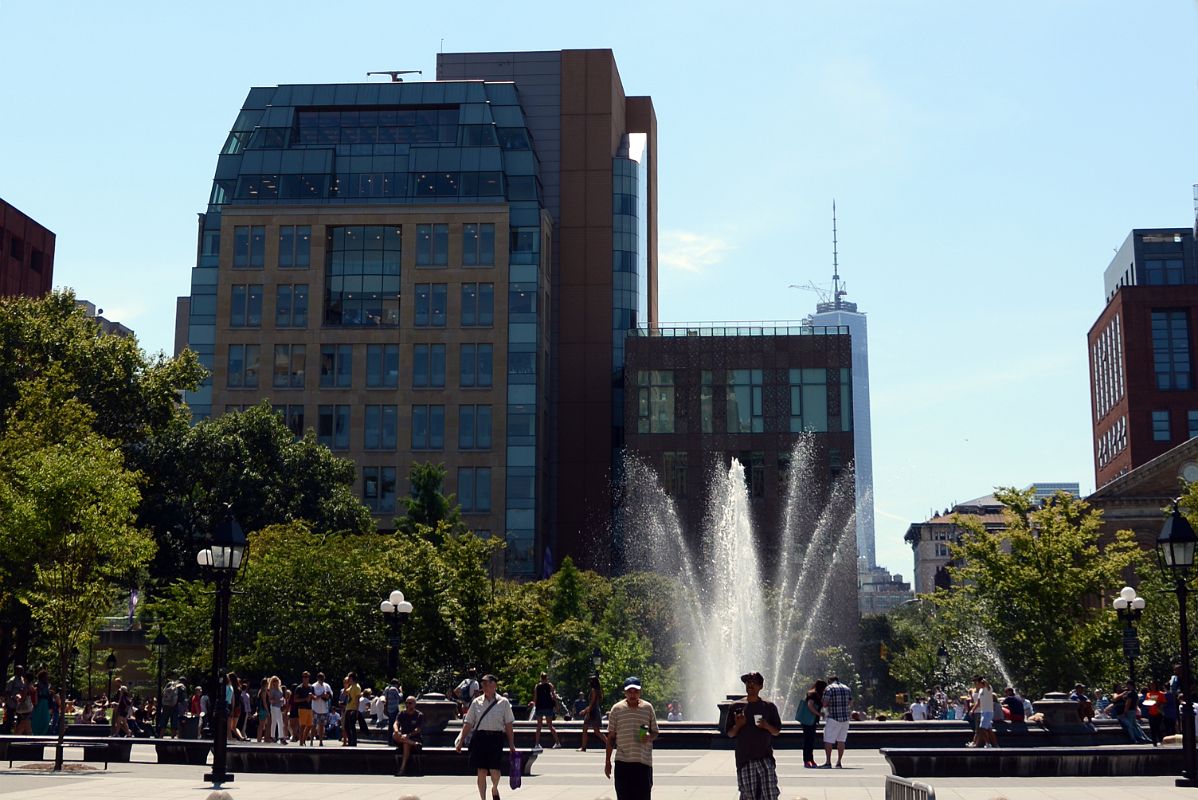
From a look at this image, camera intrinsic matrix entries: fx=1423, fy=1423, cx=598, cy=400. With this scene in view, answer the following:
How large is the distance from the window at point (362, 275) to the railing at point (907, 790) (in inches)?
3078

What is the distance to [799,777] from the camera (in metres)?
24.0

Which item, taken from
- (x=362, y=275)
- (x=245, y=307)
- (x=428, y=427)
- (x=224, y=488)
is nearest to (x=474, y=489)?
(x=428, y=427)

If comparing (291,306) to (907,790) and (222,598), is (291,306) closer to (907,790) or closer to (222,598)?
(222,598)

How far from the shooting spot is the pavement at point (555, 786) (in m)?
19.9

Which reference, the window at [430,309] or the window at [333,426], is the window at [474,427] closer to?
the window at [430,309]

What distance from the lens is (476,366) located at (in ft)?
296

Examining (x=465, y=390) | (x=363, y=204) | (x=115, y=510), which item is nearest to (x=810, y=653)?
(x=465, y=390)

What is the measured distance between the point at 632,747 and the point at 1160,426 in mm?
112455

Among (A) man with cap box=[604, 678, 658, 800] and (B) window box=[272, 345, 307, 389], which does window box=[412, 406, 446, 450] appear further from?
(A) man with cap box=[604, 678, 658, 800]

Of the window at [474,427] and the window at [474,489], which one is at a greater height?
the window at [474,427]

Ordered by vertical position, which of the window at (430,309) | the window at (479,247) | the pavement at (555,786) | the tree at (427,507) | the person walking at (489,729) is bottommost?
the pavement at (555,786)

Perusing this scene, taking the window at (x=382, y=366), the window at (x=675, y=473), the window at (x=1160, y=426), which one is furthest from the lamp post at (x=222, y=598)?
the window at (x=1160, y=426)

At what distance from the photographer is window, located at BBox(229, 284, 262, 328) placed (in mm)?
91500

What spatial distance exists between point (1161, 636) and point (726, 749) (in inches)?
1180
